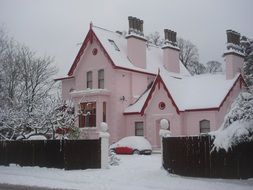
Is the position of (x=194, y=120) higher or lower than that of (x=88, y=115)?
lower

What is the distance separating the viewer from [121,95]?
3747 centimetres

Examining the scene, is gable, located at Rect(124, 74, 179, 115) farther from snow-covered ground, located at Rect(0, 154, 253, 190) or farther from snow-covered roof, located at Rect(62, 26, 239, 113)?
snow-covered ground, located at Rect(0, 154, 253, 190)

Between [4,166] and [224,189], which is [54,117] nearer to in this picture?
[4,166]

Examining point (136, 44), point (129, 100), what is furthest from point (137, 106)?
point (136, 44)

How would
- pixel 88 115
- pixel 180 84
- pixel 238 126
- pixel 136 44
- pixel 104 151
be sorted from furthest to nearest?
1. pixel 136 44
2. pixel 88 115
3. pixel 180 84
4. pixel 104 151
5. pixel 238 126

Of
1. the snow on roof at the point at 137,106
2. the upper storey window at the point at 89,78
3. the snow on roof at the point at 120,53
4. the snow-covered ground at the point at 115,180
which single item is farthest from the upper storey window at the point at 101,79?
the snow-covered ground at the point at 115,180

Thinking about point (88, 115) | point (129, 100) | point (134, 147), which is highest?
point (129, 100)

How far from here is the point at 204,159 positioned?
17.2m

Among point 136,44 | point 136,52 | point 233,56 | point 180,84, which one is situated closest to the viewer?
point 180,84

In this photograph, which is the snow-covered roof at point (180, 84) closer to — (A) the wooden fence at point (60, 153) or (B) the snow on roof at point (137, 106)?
(B) the snow on roof at point (137, 106)

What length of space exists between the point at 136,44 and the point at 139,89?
4.15 metres

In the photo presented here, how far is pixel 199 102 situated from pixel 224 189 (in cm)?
1958

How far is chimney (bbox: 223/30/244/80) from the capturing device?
35.9m

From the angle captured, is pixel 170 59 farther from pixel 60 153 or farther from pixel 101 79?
pixel 60 153
